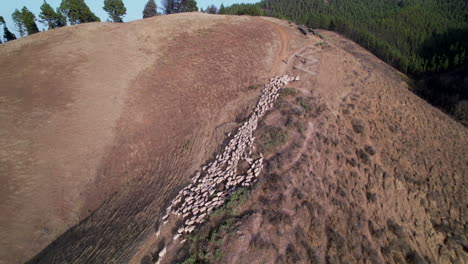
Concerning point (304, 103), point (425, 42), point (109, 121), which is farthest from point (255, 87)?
point (425, 42)

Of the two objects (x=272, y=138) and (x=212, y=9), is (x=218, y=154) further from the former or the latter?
(x=212, y=9)

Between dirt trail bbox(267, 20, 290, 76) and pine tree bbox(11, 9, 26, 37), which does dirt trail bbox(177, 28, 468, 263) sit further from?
pine tree bbox(11, 9, 26, 37)

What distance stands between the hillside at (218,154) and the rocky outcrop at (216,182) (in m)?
0.45

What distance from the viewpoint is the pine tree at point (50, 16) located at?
38.0 meters

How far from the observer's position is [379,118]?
48.9 feet

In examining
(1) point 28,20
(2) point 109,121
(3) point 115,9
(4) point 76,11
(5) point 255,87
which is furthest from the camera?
(3) point 115,9

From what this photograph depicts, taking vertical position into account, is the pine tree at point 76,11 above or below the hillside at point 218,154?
above

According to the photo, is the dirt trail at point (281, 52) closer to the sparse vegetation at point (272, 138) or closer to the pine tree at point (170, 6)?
the sparse vegetation at point (272, 138)

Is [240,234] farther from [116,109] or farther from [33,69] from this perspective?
[33,69]

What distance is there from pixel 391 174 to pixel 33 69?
32.4 meters

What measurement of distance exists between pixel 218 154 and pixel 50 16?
48.8 metres

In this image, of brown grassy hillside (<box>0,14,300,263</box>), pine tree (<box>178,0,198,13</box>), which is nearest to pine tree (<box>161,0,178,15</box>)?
pine tree (<box>178,0,198,13</box>)

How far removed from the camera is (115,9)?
44281 mm

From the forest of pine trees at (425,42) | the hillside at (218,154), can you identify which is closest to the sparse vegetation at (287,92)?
the hillside at (218,154)
